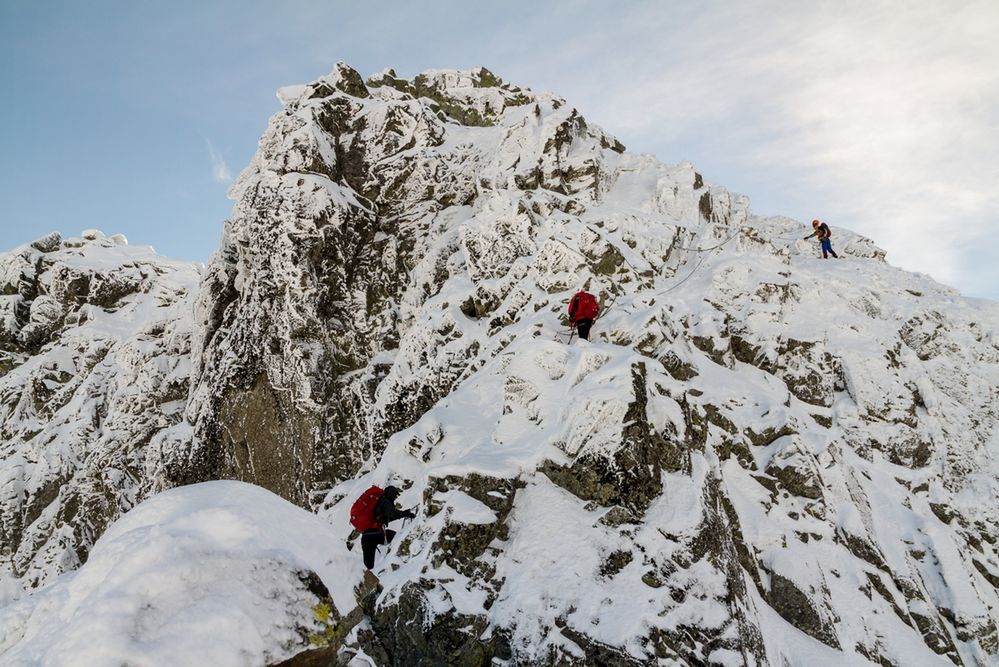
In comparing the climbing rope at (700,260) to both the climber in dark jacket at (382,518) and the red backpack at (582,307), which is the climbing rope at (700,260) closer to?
the red backpack at (582,307)

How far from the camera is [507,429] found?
15992 mm

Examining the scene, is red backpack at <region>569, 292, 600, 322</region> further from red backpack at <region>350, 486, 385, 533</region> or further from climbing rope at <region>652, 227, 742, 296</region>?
red backpack at <region>350, 486, 385, 533</region>

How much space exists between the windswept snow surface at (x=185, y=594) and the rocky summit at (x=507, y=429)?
3cm

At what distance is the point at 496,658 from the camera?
1103 cm

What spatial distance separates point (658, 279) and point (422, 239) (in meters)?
17.3

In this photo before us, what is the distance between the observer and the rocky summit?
6039mm

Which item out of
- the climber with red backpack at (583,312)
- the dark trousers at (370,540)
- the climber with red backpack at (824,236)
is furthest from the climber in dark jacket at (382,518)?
the climber with red backpack at (824,236)

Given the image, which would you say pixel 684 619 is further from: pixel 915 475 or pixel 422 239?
pixel 422 239

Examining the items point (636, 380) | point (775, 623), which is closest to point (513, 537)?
point (636, 380)

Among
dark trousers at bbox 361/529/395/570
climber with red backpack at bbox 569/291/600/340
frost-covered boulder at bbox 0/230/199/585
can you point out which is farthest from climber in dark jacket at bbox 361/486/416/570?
frost-covered boulder at bbox 0/230/199/585

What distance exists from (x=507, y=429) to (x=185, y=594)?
11.8 m

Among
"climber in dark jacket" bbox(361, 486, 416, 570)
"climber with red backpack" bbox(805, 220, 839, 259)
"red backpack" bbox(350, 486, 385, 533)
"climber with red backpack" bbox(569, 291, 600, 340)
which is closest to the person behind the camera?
"climber in dark jacket" bbox(361, 486, 416, 570)

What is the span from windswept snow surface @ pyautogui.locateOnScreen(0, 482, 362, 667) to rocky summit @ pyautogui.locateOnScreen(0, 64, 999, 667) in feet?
0.09

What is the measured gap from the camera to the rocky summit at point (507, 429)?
6.04 metres
